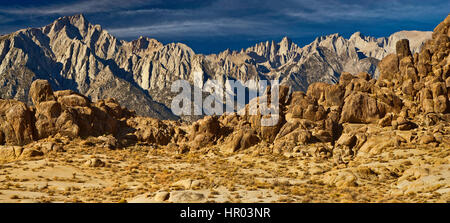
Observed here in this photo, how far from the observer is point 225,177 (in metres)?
46.6

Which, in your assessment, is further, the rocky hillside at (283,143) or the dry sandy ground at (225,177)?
the rocky hillside at (283,143)

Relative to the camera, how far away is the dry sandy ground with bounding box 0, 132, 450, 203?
110ft

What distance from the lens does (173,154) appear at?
69.9 m

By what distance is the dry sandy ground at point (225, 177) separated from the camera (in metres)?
33.6

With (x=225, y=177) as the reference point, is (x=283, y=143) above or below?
above

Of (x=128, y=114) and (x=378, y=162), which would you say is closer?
(x=378, y=162)

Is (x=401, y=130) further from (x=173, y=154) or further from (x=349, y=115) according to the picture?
(x=173, y=154)

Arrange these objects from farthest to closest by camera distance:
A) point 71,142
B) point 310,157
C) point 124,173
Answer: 1. point 71,142
2. point 310,157
3. point 124,173

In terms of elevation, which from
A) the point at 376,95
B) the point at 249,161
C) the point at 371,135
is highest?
the point at 376,95

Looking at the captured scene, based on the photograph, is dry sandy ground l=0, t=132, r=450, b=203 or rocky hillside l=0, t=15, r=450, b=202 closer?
dry sandy ground l=0, t=132, r=450, b=203

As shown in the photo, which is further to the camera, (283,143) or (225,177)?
(283,143)
